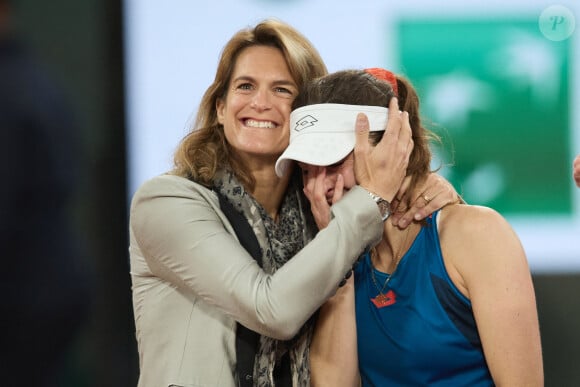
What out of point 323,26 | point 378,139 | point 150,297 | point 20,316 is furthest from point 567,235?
point 20,316

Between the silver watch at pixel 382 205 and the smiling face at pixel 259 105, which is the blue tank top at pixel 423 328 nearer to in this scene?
the silver watch at pixel 382 205

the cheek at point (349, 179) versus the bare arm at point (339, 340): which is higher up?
the cheek at point (349, 179)

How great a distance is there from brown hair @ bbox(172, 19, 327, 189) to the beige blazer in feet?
0.55

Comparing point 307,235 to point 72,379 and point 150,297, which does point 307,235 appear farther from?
point 72,379

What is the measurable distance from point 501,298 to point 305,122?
62 centimetres

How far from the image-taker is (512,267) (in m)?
2.16

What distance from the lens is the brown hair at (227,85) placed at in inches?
98.9

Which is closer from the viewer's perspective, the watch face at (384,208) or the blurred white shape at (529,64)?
the watch face at (384,208)

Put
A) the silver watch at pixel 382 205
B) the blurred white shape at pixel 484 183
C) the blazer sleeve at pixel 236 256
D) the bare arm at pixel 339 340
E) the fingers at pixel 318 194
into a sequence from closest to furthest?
the blazer sleeve at pixel 236 256, the silver watch at pixel 382 205, the fingers at pixel 318 194, the bare arm at pixel 339 340, the blurred white shape at pixel 484 183

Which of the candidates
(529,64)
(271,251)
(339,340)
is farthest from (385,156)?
(529,64)

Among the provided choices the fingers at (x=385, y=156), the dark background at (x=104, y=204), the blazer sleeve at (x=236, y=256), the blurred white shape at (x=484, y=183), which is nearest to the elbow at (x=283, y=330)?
the blazer sleeve at (x=236, y=256)

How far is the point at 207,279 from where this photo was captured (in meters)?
2.16

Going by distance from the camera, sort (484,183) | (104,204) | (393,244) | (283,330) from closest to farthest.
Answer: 1. (283,330)
2. (393,244)
3. (104,204)
4. (484,183)

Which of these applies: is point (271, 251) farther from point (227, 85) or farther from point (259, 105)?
point (227, 85)
